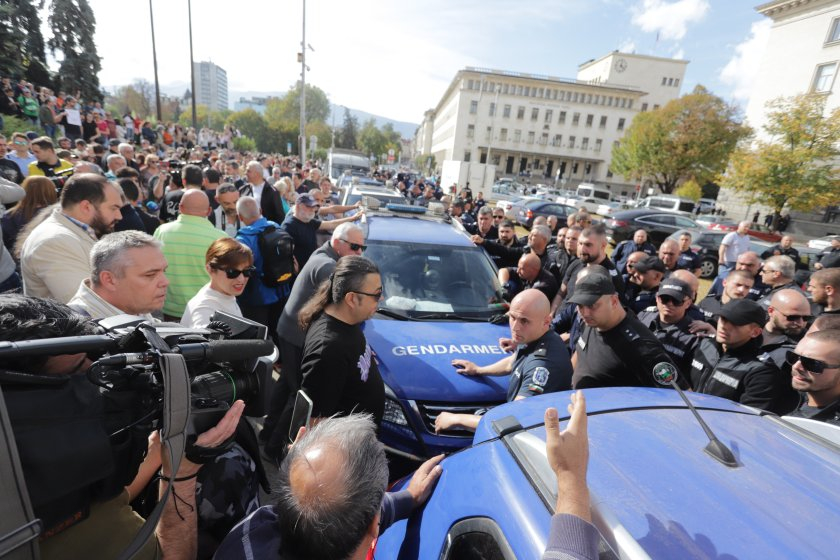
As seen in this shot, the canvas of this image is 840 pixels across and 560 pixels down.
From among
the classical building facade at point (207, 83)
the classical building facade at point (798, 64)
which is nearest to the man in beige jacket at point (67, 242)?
the classical building facade at point (798, 64)

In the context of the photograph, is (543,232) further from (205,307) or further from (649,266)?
(205,307)

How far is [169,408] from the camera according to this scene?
974mm

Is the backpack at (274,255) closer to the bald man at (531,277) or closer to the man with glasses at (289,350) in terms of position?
the man with glasses at (289,350)

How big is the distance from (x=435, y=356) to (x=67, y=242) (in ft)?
7.96

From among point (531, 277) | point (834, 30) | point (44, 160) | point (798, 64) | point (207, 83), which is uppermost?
point (207, 83)

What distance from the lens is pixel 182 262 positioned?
3260 millimetres

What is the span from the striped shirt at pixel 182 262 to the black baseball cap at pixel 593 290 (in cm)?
282

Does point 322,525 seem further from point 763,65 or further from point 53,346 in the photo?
point 763,65

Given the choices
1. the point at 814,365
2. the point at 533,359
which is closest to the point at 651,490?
the point at 533,359

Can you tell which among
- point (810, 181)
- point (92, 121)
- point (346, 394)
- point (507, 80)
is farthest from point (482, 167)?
point (507, 80)

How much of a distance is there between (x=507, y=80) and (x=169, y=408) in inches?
2918

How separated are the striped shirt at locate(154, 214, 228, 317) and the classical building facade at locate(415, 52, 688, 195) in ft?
218

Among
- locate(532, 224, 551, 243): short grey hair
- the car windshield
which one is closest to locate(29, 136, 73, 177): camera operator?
the car windshield

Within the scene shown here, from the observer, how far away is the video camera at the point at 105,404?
30.4 inches
